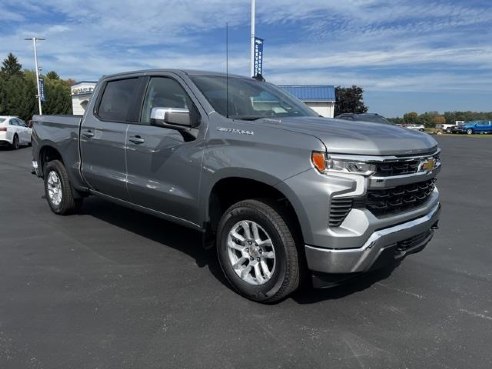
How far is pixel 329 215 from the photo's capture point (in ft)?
11.6

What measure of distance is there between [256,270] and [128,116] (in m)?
2.43

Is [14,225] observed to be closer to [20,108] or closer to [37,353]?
[37,353]

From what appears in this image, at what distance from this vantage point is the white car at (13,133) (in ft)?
66.0

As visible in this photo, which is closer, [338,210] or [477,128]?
[338,210]

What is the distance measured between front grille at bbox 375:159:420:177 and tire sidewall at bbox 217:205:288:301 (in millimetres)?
907

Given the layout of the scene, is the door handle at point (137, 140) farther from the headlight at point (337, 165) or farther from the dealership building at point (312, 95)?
the dealership building at point (312, 95)

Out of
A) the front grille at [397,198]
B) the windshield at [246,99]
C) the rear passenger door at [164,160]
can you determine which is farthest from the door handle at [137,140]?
the front grille at [397,198]

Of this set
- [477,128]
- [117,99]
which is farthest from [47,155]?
[477,128]

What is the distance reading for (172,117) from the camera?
441 centimetres

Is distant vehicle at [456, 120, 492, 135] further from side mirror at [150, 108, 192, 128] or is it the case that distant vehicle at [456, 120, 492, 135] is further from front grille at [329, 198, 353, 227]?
front grille at [329, 198, 353, 227]

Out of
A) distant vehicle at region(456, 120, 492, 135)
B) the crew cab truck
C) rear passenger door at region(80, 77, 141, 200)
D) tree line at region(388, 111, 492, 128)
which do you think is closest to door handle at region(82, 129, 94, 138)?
rear passenger door at region(80, 77, 141, 200)

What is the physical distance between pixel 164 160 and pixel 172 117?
1.84 feet

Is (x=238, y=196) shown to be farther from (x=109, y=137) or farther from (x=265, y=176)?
(x=109, y=137)

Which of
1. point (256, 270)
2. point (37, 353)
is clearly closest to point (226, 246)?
point (256, 270)
